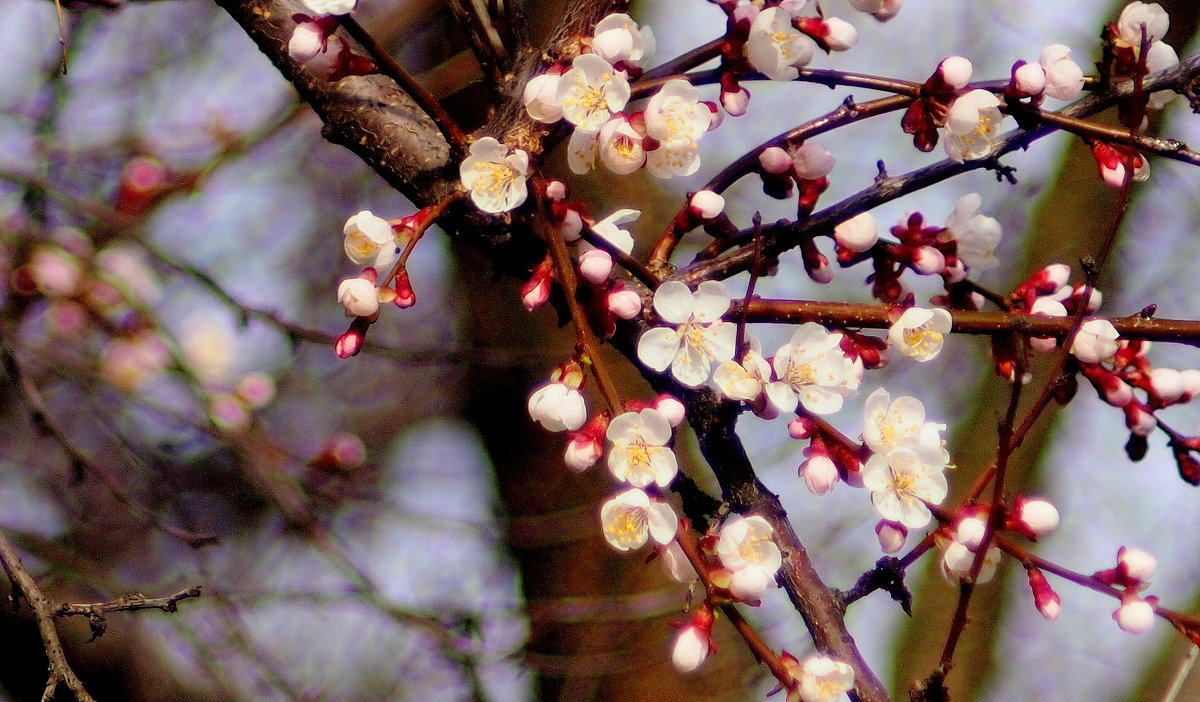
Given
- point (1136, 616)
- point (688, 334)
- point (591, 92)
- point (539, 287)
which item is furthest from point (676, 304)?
point (1136, 616)

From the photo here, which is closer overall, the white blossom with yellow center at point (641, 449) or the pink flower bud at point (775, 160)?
the white blossom with yellow center at point (641, 449)

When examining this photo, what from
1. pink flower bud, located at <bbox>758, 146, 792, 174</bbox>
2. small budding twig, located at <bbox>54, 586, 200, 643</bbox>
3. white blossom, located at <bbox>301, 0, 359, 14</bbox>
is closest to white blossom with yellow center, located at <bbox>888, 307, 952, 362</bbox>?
pink flower bud, located at <bbox>758, 146, 792, 174</bbox>

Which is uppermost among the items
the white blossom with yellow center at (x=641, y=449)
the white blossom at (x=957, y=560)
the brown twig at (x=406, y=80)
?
the brown twig at (x=406, y=80)

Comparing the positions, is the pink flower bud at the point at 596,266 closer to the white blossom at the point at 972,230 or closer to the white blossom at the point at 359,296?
the white blossom at the point at 359,296

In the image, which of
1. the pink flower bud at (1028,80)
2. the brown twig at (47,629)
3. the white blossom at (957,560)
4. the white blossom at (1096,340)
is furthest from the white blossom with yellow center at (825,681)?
the brown twig at (47,629)

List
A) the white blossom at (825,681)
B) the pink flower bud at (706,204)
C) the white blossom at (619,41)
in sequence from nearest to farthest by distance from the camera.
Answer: the white blossom at (825,681)
the white blossom at (619,41)
the pink flower bud at (706,204)

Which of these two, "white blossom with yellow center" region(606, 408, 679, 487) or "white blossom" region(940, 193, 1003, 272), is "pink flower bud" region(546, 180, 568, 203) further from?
"white blossom" region(940, 193, 1003, 272)
